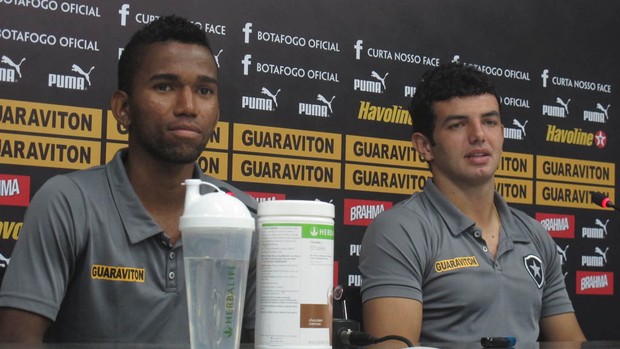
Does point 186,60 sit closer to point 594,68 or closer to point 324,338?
point 324,338

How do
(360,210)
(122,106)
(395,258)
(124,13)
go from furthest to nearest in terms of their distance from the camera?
(360,210), (124,13), (395,258), (122,106)

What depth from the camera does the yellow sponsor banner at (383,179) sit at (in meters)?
3.04

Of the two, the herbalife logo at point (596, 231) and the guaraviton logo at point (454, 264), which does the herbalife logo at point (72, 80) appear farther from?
the herbalife logo at point (596, 231)

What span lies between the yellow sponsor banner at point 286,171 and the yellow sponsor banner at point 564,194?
91 centimetres

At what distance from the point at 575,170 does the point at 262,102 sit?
Answer: 1.37 m

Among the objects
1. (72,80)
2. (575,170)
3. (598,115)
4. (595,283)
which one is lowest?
(595,283)

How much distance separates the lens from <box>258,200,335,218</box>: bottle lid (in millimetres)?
973

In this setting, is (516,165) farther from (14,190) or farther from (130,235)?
(130,235)

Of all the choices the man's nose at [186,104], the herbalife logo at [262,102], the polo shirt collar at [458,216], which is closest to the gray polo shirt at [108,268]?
the man's nose at [186,104]

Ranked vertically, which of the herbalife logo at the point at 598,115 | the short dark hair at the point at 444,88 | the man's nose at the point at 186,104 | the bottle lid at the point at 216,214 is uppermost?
the herbalife logo at the point at 598,115

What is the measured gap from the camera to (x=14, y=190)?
2.49m

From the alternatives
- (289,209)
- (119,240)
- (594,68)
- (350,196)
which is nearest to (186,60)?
Answer: (119,240)

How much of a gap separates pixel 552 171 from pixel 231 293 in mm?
2745

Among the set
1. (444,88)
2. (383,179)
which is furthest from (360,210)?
(444,88)
